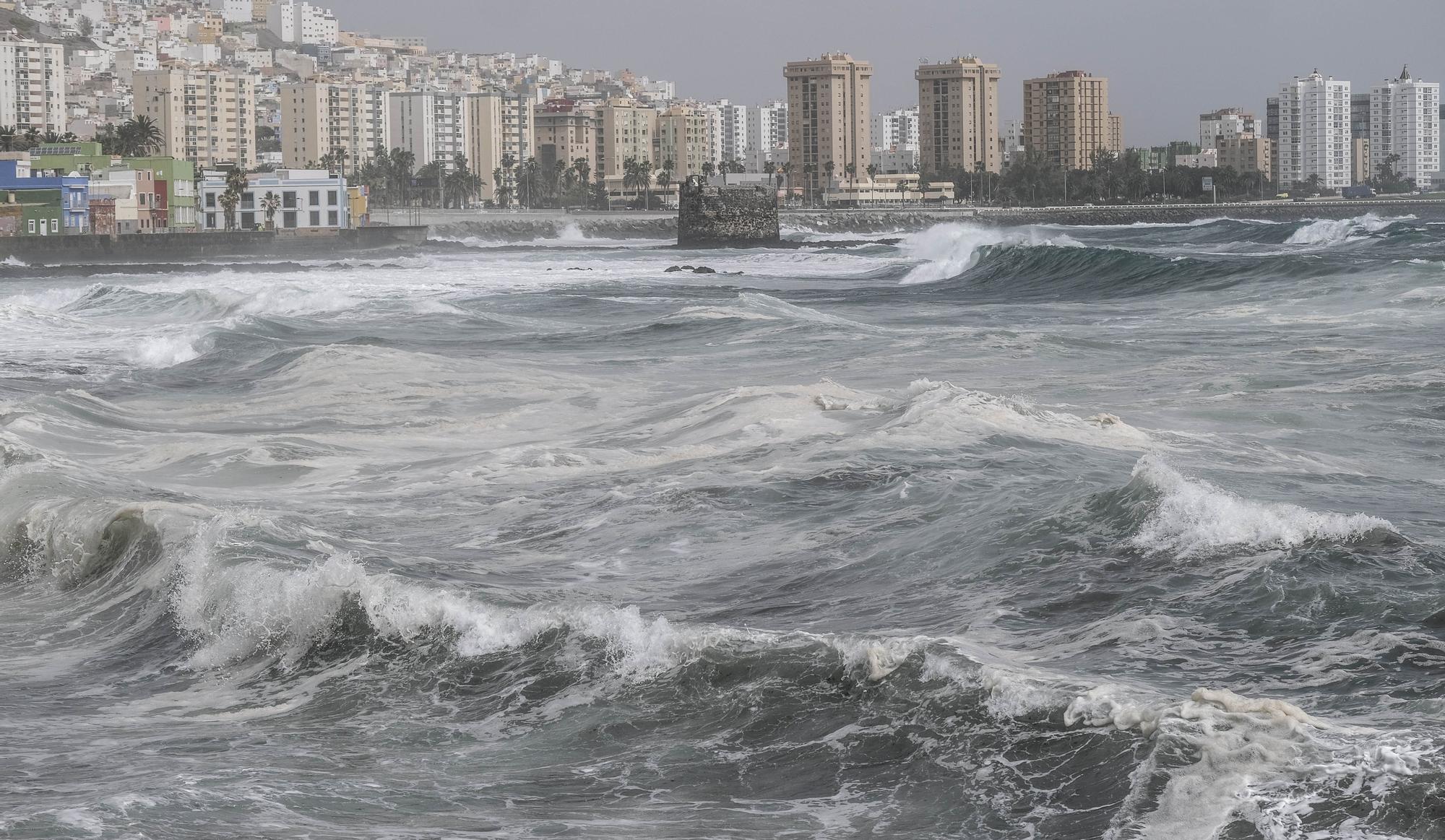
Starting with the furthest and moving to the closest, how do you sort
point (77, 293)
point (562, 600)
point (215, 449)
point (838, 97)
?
point (838, 97) → point (77, 293) → point (215, 449) → point (562, 600)

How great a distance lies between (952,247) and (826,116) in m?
134

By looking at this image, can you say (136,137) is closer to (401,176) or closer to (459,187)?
(401,176)

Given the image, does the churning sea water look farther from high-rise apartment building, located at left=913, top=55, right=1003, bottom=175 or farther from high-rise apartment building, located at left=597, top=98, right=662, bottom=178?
high-rise apartment building, located at left=913, top=55, right=1003, bottom=175

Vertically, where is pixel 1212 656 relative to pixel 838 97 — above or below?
below

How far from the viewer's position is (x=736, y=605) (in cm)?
806

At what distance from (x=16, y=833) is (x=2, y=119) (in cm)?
18174

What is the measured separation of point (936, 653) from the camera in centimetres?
663

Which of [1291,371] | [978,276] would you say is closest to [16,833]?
[1291,371]

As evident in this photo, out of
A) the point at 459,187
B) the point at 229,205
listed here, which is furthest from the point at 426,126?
the point at 229,205

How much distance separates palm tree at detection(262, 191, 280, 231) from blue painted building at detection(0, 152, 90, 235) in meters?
12.0

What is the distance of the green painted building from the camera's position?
253 feet

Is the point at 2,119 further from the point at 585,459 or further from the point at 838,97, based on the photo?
the point at 585,459

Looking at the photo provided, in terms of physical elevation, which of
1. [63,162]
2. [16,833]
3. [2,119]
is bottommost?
[16,833]

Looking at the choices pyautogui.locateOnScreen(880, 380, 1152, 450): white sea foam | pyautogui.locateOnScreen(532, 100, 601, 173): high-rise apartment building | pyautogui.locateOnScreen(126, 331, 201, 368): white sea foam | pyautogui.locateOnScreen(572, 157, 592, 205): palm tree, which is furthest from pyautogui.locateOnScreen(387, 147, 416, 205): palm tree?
pyautogui.locateOnScreen(880, 380, 1152, 450): white sea foam
